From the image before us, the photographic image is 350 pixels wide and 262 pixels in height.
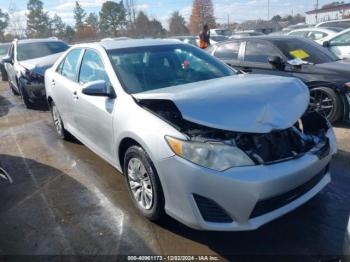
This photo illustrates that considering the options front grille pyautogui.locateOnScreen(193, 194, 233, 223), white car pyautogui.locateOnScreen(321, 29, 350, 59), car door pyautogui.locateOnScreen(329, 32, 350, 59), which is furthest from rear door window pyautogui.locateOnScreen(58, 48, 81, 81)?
car door pyautogui.locateOnScreen(329, 32, 350, 59)

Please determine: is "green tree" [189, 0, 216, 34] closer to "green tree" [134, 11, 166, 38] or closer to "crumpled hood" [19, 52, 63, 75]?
"green tree" [134, 11, 166, 38]

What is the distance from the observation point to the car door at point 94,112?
357cm

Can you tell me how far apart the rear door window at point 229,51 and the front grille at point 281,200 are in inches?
165

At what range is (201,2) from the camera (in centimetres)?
7975

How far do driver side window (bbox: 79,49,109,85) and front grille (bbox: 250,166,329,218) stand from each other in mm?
2002

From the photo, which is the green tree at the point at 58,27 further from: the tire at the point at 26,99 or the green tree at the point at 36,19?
the tire at the point at 26,99

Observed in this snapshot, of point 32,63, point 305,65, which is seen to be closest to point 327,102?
point 305,65

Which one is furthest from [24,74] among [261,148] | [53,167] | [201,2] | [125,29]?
[201,2]

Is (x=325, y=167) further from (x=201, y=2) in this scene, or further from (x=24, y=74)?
(x=201, y=2)

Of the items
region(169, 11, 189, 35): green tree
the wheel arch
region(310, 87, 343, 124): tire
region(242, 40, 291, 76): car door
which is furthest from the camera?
region(169, 11, 189, 35): green tree

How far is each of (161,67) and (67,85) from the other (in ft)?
4.91

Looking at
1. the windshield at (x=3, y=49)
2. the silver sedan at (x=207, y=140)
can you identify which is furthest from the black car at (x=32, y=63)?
the windshield at (x=3, y=49)

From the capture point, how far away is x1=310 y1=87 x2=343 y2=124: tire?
5.36 meters

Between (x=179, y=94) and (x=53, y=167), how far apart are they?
2.54 meters
